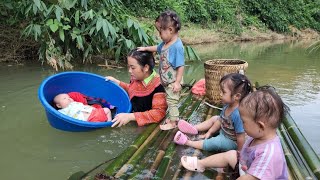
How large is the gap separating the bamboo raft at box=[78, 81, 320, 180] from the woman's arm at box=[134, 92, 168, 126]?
152 mm

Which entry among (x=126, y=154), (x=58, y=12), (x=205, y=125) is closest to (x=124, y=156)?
(x=126, y=154)

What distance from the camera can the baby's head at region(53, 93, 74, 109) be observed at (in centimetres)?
365

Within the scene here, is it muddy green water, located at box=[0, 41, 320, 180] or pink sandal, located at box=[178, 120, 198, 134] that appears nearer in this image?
muddy green water, located at box=[0, 41, 320, 180]

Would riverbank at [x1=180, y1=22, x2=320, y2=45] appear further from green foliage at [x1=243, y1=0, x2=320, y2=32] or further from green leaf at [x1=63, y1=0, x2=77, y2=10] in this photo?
green leaf at [x1=63, y1=0, x2=77, y2=10]

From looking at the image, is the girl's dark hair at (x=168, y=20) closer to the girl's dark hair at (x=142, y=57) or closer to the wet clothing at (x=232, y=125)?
the girl's dark hair at (x=142, y=57)

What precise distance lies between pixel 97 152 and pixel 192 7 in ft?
37.3

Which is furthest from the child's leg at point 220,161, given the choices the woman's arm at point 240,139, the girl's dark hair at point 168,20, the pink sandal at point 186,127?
the girl's dark hair at point 168,20

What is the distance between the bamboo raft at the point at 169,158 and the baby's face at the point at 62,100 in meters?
0.89

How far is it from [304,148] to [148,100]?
1536 millimetres

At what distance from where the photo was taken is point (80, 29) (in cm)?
618

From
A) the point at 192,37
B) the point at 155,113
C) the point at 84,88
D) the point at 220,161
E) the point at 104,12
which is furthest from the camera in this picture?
the point at 192,37

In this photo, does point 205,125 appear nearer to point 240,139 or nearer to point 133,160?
point 240,139

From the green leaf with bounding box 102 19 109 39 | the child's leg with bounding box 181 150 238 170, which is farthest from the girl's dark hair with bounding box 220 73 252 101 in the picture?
the green leaf with bounding box 102 19 109 39

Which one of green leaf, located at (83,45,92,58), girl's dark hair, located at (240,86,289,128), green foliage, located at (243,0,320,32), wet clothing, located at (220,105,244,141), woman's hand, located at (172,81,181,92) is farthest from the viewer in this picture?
green foliage, located at (243,0,320,32)
